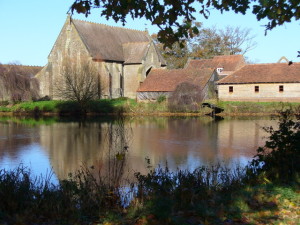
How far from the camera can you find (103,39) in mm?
47844

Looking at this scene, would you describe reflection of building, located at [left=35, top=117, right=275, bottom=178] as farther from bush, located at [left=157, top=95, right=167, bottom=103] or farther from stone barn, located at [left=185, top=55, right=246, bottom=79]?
stone barn, located at [left=185, top=55, right=246, bottom=79]

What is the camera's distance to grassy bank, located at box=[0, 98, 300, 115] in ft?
116

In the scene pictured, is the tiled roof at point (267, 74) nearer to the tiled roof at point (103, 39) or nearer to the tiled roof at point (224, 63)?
the tiled roof at point (224, 63)

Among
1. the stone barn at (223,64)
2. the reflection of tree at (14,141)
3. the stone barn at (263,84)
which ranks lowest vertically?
the reflection of tree at (14,141)

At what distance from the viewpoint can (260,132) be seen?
2253cm

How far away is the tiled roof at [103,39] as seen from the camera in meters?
45.6

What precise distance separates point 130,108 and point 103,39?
44.9 feet

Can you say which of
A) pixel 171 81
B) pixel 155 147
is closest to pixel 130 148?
pixel 155 147

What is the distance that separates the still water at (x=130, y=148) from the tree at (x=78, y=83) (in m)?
14.4

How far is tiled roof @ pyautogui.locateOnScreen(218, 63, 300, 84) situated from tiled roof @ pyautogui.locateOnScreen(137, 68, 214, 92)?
2044 millimetres

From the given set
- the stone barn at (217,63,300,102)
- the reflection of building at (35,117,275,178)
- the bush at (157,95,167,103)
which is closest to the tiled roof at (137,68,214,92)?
the bush at (157,95,167,103)

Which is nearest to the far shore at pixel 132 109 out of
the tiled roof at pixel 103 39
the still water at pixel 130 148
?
the tiled roof at pixel 103 39

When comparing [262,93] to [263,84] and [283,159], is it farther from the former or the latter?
[283,159]

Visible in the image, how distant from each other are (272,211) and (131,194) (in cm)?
291
